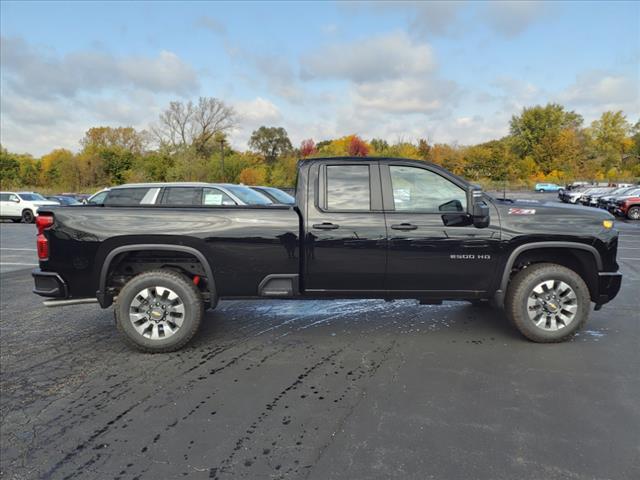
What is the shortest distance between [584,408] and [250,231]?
3.12 m

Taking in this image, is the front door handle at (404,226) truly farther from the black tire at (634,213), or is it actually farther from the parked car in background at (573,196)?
the parked car in background at (573,196)

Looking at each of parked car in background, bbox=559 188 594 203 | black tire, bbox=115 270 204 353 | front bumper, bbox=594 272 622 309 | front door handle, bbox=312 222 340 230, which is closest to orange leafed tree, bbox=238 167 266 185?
parked car in background, bbox=559 188 594 203

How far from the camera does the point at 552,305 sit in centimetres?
446

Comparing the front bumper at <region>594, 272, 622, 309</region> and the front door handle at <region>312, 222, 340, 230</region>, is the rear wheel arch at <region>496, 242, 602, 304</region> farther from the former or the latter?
the front door handle at <region>312, 222, 340, 230</region>

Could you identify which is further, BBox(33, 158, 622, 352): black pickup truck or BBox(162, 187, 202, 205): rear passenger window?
BBox(162, 187, 202, 205): rear passenger window

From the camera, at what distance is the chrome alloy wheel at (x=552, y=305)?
446cm

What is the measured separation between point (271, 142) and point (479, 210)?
253 ft

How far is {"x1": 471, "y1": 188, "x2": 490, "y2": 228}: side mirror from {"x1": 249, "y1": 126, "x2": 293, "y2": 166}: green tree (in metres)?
75.1

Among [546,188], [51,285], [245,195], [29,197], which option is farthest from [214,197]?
[546,188]

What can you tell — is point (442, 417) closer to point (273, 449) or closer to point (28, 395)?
point (273, 449)

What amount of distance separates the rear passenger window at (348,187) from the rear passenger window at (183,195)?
19.8 ft

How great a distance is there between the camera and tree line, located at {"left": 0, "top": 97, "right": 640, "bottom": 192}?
49.3 metres

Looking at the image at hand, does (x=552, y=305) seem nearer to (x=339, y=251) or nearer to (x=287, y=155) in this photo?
(x=339, y=251)

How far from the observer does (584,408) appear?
322cm
